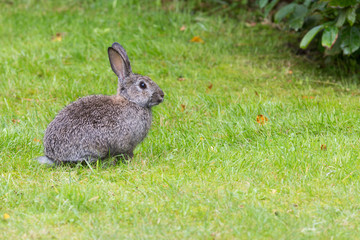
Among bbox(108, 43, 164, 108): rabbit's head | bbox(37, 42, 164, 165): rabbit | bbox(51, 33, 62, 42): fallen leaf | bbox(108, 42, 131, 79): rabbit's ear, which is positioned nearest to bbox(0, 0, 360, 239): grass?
bbox(51, 33, 62, 42): fallen leaf

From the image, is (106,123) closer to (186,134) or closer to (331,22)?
(186,134)

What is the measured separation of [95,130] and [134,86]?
0.66 m

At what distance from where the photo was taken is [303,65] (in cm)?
888

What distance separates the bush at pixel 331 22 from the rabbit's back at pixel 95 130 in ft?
9.39

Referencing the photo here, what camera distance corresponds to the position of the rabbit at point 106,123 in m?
5.43

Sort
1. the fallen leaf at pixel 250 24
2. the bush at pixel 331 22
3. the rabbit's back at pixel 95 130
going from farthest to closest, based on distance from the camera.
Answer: the fallen leaf at pixel 250 24 < the bush at pixel 331 22 < the rabbit's back at pixel 95 130

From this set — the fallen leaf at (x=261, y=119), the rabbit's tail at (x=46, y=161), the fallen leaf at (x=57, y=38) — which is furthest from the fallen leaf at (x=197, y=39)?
the rabbit's tail at (x=46, y=161)

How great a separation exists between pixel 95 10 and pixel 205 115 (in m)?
4.91

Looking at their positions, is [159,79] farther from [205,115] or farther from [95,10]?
[95,10]

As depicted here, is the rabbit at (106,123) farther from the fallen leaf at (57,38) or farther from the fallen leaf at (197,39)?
the fallen leaf at (197,39)

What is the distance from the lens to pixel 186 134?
6.25m

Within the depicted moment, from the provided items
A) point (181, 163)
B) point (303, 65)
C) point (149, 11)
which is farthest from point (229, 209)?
point (149, 11)

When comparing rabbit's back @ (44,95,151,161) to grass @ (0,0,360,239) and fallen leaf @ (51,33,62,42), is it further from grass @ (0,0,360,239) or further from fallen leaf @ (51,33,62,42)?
fallen leaf @ (51,33,62,42)

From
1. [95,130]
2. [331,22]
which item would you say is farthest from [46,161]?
[331,22]
